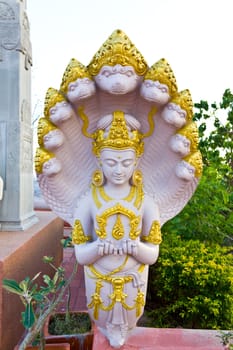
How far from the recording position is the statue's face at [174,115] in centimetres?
198

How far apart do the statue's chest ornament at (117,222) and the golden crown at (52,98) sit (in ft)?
2.39

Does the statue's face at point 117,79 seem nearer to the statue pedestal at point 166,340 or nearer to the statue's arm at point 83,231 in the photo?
the statue's arm at point 83,231

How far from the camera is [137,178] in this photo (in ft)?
6.97

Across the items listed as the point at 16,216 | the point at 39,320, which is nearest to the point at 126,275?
the point at 39,320

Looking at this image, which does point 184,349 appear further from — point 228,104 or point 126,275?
point 228,104

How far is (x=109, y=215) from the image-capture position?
2.01m

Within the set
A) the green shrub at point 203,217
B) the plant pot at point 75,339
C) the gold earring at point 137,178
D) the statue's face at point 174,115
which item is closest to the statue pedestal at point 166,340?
the plant pot at point 75,339

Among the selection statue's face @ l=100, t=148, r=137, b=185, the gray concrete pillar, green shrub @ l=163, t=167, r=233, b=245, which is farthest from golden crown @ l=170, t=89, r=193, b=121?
the gray concrete pillar

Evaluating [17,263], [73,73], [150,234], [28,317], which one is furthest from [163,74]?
[17,263]

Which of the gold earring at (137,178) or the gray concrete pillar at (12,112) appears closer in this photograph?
the gold earring at (137,178)

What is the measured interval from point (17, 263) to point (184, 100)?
6.49 ft

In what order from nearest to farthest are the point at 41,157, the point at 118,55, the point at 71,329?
1. the point at 118,55
2. the point at 41,157
3. the point at 71,329

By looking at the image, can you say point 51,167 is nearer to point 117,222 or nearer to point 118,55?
point 117,222

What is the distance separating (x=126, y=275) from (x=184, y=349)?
2.21 ft
